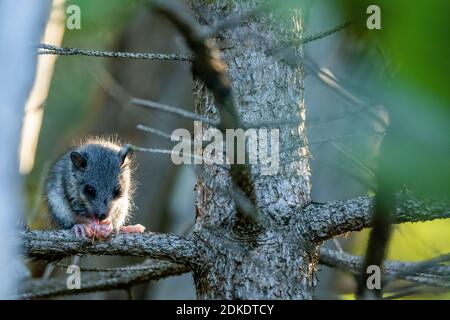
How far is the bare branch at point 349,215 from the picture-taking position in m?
3.76

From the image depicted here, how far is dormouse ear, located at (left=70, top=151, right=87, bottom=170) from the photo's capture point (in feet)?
23.1

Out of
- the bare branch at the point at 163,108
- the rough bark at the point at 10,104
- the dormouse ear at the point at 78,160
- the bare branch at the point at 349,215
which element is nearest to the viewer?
the rough bark at the point at 10,104

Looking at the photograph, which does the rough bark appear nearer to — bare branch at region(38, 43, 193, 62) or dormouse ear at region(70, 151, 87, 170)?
bare branch at region(38, 43, 193, 62)

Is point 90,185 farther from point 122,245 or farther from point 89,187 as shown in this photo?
point 122,245

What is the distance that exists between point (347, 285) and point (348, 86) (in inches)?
463

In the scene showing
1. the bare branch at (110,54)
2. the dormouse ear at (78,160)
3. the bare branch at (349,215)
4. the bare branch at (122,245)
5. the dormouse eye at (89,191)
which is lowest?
the bare branch at (122,245)

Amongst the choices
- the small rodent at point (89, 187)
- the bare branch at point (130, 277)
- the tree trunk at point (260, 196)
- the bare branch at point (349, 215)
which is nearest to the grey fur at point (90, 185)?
the small rodent at point (89, 187)

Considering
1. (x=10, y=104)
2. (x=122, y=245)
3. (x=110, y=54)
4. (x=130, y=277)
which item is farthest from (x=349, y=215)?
(x=130, y=277)

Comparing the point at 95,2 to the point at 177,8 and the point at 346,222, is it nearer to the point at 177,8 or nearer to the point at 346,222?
the point at 177,8

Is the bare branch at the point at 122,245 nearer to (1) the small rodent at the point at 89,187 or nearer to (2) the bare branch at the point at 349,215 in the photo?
(2) the bare branch at the point at 349,215

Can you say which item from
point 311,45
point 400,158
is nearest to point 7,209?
point 400,158

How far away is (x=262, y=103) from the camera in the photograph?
443cm

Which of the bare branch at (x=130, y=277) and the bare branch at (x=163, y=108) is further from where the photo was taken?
the bare branch at (x=130, y=277)

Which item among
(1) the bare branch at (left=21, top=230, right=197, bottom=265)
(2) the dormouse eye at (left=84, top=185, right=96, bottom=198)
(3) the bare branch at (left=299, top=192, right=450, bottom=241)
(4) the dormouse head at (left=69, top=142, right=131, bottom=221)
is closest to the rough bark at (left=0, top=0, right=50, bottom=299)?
(1) the bare branch at (left=21, top=230, right=197, bottom=265)
